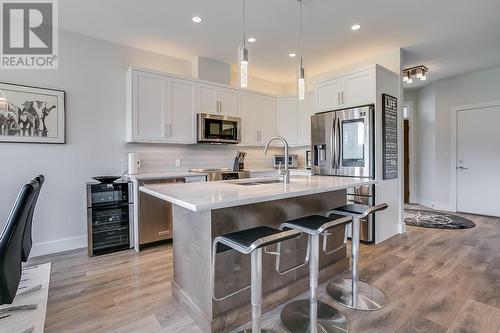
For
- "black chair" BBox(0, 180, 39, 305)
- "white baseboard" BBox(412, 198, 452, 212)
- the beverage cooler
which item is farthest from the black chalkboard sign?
"black chair" BBox(0, 180, 39, 305)

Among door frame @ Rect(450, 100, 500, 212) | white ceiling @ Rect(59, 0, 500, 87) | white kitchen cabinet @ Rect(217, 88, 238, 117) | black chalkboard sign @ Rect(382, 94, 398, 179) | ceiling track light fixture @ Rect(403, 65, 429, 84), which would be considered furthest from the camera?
door frame @ Rect(450, 100, 500, 212)

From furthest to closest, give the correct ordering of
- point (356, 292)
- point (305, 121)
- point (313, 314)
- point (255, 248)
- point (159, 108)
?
point (305, 121) < point (159, 108) < point (356, 292) < point (313, 314) < point (255, 248)

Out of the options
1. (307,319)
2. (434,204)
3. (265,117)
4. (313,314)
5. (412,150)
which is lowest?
(307,319)

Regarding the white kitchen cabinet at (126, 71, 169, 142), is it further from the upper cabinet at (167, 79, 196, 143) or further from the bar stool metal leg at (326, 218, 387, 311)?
the bar stool metal leg at (326, 218, 387, 311)

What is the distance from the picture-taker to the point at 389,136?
367 cm

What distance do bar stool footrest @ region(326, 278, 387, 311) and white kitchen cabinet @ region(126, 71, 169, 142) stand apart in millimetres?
2845

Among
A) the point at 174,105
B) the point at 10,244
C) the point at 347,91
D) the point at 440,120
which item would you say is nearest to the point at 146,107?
the point at 174,105

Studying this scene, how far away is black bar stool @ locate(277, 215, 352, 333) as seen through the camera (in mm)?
1726

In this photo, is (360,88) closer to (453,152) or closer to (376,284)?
(376,284)

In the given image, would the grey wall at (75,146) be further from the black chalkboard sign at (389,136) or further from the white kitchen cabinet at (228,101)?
the black chalkboard sign at (389,136)

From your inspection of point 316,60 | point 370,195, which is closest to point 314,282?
point 370,195

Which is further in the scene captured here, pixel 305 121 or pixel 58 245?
pixel 305 121

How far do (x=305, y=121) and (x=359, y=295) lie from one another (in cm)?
335

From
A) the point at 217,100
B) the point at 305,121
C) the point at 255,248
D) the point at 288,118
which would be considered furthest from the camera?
the point at 288,118
